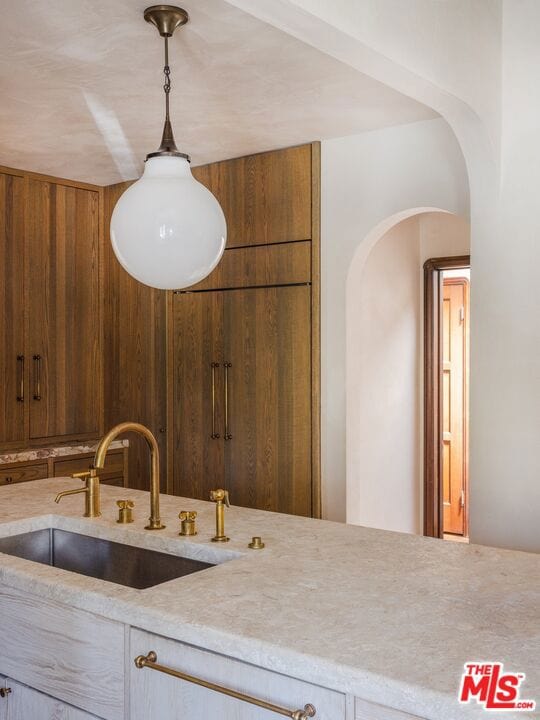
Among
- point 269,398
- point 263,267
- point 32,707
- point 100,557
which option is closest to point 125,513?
point 100,557

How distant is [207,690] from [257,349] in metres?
2.68

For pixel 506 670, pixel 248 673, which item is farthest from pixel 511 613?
pixel 248 673

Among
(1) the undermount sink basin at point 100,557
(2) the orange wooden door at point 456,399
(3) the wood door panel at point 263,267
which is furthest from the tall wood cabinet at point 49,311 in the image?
(2) the orange wooden door at point 456,399

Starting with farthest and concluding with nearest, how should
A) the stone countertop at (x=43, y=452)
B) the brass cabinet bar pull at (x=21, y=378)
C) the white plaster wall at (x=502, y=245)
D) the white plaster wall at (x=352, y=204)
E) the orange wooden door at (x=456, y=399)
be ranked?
the orange wooden door at (x=456, y=399), the brass cabinet bar pull at (x=21, y=378), the stone countertop at (x=43, y=452), the white plaster wall at (x=352, y=204), the white plaster wall at (x=502, y=245)

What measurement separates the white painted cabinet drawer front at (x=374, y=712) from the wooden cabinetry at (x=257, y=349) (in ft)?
8.33

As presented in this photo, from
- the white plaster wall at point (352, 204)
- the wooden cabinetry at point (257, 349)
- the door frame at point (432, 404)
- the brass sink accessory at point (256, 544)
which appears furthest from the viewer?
the door frame at point (432, 404)

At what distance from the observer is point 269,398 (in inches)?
155

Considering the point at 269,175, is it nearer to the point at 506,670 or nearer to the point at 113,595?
the point at 113,595

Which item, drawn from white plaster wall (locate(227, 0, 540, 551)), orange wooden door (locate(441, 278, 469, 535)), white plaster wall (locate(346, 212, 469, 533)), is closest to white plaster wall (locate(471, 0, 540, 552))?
white plaster wall (locate(227, 0, 540, 551))

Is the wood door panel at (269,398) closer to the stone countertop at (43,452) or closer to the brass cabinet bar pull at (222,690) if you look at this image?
the stone countertop at (43,452)

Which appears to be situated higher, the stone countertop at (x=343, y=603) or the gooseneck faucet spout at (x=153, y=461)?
the gooseneck faucet spout at (x=153, y=461)

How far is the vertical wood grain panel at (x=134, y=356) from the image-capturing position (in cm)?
452

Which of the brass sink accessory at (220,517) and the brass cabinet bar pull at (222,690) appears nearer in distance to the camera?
the brass cabinet bar pull at (222,690)

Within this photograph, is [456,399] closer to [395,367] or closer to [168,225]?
[395,367]
